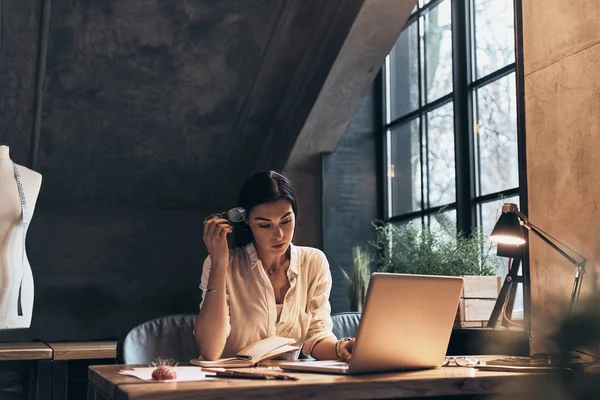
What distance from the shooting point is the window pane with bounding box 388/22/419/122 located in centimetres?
533

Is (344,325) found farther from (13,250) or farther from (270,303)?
(13,250)

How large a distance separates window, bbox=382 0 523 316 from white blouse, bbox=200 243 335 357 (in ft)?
5.32

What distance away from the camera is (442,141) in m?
4.88

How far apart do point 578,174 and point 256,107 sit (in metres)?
3.91

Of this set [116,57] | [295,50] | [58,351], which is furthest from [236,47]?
[58,351]

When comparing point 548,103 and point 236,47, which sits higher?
point 236,47

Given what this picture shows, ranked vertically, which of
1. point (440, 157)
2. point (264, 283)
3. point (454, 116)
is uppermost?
point (454, 116)

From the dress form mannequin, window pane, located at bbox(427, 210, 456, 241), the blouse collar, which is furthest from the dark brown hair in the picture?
window pane, located at bbox(427, 210, 456, 241)

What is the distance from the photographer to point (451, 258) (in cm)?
400

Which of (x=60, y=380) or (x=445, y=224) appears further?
(x=445, y=224)

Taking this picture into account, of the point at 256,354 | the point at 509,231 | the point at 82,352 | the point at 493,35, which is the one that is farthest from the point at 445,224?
the point at 256,354

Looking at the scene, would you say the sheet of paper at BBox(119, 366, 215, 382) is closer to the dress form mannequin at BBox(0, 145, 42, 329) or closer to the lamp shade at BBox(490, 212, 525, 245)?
the lamp shade at BBox(490, 212, 525, 245)

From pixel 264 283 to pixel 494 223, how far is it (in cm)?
217

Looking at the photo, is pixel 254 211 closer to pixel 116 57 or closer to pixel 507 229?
pixel 507 229
